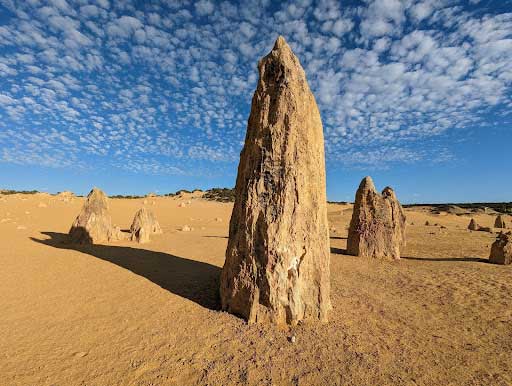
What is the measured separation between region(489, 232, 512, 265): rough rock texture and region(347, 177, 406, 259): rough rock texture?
305 cm

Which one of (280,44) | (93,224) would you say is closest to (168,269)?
(93,224)

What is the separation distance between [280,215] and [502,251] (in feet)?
31.3

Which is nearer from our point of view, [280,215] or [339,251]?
[280,215]

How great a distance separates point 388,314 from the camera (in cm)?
579

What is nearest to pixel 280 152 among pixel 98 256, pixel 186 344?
pixel 186 344

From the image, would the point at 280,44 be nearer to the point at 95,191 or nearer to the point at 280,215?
the point at 280,215

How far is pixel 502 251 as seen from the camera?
10.3 metres

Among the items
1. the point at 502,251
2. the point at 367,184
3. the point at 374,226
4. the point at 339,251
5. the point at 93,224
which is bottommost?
the point at 339,251

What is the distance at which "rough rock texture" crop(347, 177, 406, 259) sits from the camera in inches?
438

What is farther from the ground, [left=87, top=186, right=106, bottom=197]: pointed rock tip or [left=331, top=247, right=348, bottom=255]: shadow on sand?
[left=87, top=186, right=106, bottom=197]: pointed rock tip

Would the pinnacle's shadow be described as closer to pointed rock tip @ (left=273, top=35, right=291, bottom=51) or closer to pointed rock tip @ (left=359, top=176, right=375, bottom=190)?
pointed rock tip @ (left=273, top=35, right=291, bottom=51)

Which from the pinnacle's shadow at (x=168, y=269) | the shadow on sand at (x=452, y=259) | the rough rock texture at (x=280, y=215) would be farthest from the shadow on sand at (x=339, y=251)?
the rough rock texture at (x=280, y=215)

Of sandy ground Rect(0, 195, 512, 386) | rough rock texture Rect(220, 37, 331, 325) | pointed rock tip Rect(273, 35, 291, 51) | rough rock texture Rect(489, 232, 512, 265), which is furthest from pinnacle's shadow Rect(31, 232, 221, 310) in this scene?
rough rock texture Rect(489, 232, 512, 265)

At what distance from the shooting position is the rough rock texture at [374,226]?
1112 cm
